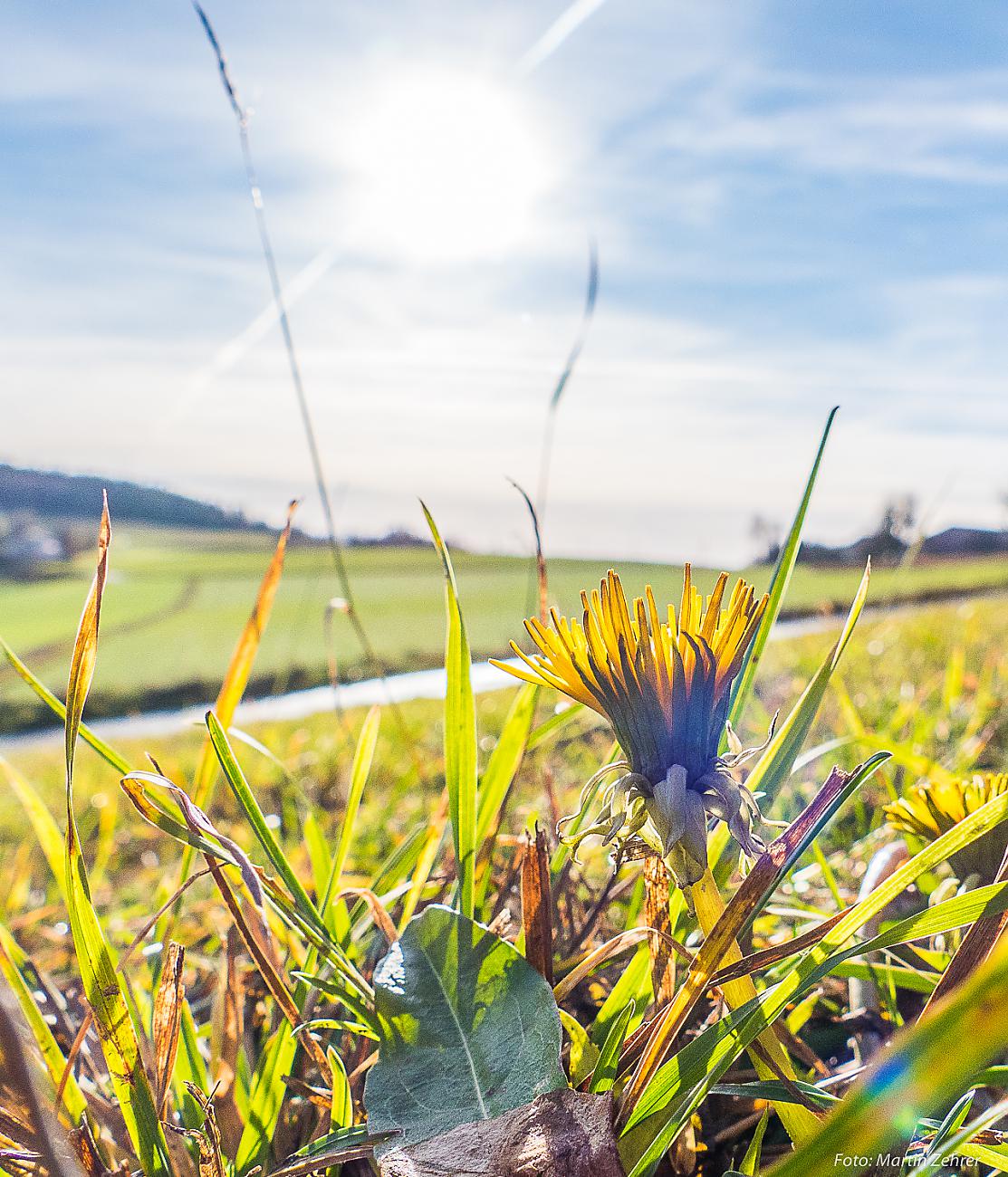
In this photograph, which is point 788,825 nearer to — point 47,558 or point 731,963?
point 731,963

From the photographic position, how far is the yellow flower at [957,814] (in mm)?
858

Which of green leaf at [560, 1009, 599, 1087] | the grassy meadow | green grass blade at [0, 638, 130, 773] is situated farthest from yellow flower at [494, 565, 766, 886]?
green grass blade at [0, 638, 130, 773]

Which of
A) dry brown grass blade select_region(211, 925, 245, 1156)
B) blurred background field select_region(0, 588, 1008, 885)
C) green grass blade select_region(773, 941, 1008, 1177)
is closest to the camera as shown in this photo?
green grass blade select_region(773, 941, 1008, 1177)

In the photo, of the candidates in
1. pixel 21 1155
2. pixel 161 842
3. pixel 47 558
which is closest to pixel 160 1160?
pixel 21 1155

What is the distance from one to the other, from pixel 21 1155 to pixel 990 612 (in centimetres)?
786

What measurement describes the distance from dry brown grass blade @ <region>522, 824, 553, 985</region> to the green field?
27 cm

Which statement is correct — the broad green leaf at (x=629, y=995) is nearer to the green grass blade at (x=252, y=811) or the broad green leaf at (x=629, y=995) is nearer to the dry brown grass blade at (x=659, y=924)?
the dry brown grass blade at (x=659, y=924)

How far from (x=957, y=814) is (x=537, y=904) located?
416 millimetres

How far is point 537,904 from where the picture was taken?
77 cm

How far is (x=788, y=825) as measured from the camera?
627 mm

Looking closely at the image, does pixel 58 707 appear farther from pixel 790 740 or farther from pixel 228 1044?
pixel 790 740

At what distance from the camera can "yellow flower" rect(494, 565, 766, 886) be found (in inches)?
23.3

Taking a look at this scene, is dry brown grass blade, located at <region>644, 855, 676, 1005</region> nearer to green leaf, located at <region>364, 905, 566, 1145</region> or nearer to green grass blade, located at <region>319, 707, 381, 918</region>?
green leaf, located at <region>364, 905, 566, 1145</region>

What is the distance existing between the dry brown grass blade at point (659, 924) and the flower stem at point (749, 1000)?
0.18 ft
